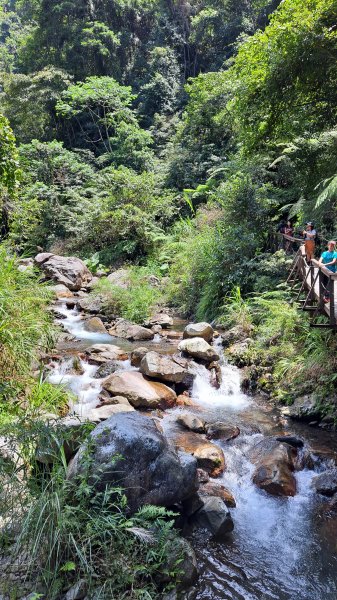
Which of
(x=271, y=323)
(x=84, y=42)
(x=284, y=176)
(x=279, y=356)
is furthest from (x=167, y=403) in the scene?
(x=84, y=42)

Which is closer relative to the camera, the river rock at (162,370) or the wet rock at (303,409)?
the wet rock at (303,409)

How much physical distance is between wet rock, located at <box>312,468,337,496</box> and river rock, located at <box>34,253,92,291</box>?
42.5 ft

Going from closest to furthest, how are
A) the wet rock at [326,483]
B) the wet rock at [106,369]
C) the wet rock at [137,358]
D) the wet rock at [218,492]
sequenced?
the wet rock at [218,492]
the wet rock at [326,483]
the wet rock at [106,369]
the wet rock at [137,358]

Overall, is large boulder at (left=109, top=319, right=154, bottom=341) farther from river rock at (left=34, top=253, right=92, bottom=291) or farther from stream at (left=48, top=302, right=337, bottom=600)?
river rock at (left=34, top=253, right=92, bottom=291)

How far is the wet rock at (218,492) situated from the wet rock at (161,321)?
7.59 metres

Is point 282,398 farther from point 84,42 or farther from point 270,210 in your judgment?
point 84,42

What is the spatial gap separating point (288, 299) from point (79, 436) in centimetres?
658

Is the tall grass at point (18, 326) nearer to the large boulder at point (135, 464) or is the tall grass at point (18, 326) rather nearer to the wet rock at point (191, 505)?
the large boulder at point (135, 464)

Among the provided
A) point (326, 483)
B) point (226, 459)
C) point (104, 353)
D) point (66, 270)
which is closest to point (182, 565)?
point (226, 459)

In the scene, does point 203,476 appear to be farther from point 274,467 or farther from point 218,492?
point 274,467

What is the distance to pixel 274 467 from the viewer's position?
599cm

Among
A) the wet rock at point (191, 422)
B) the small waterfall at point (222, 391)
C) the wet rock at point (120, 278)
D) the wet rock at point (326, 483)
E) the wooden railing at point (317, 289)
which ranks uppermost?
the wooden railing at point (317, 289)

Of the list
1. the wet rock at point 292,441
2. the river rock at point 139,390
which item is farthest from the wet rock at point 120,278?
the wet rock at point 292,441

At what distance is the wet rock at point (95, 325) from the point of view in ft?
42.5
